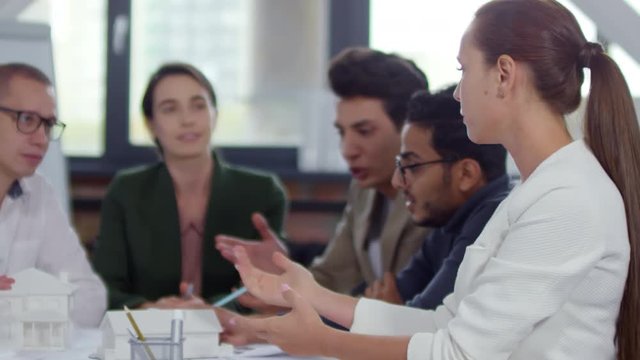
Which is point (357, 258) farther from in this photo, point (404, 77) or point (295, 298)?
point (295, 298)

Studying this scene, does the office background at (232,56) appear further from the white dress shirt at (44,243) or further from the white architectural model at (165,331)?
the white architectural model at (165,331)

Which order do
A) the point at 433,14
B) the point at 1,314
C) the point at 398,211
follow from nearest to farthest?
the point at 1,314 → the point at 398,211 → the point at 433,14

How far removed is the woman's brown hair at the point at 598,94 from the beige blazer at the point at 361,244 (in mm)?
1009

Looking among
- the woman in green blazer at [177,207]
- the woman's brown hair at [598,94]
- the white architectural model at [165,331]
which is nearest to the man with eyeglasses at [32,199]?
the white architectural model at [165,331]

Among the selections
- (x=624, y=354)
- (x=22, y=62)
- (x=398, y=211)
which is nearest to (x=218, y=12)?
(x=398, y=211)

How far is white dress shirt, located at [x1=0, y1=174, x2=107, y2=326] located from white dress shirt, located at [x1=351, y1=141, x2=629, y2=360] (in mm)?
817

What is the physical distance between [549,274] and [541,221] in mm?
69

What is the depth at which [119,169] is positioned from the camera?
3.79 meters

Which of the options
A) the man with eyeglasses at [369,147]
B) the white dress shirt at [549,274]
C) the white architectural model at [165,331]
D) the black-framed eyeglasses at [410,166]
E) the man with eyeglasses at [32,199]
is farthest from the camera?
the man with eyeglasses at [369,147]

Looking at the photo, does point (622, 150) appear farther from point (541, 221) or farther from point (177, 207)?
point (177, 207)

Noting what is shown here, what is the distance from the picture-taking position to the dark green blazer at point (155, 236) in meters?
2.64

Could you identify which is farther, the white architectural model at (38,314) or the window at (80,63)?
the window at (80,63)

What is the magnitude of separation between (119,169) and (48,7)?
2.08 feet

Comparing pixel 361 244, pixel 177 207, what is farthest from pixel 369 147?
pixel 177 207
